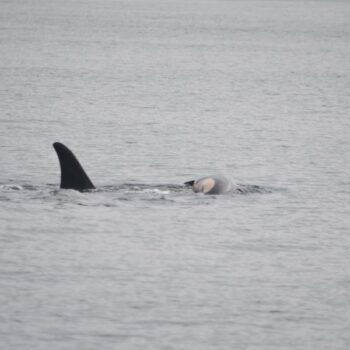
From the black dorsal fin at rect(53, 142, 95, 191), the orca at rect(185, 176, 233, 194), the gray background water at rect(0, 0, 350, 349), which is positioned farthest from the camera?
the orca at rect(185, 176, 233, 194)

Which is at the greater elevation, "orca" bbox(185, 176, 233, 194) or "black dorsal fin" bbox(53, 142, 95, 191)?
"black dorsal fin" bbox(53, 142, 95, 191)

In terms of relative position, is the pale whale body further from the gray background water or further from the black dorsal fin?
the gray background water

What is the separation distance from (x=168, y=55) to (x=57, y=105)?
164ft

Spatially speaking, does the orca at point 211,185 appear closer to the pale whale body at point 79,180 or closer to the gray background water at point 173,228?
the pale whale body at point 79,180

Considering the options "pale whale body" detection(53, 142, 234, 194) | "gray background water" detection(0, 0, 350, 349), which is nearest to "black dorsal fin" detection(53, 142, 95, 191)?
"pale whale body" detection(53, 142, 234, 194)

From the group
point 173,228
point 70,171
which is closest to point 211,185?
point 173,228

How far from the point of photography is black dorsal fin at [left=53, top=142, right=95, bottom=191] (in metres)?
21.7

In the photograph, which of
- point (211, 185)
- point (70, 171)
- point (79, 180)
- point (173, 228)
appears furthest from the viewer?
point (211, 185)

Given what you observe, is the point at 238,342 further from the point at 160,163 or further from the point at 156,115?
the point at 156,115

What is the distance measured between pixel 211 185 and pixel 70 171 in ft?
9.94

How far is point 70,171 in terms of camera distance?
22.0 meters

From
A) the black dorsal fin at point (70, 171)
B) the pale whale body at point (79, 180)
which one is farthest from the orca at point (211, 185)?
Result: the black dorsal fin at point (70, 171)

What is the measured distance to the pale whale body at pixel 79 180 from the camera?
71.3ft

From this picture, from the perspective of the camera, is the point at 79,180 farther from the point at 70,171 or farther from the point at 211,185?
the point at 211,185
